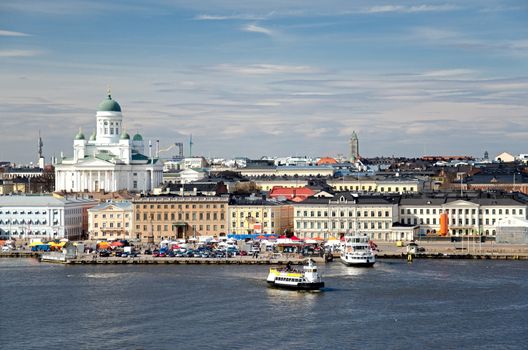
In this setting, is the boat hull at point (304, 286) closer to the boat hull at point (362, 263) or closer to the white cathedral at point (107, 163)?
the boat hull at point (362, 263)

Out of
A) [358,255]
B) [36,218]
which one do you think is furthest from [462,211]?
[36,218]

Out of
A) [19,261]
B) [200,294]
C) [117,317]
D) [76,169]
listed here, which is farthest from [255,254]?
[76,169]

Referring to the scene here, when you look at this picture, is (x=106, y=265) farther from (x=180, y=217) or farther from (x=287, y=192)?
(x=287, y=192)

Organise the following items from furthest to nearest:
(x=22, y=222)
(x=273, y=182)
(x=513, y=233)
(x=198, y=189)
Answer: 1. (x=273, y=182)
2. (x=198, y=189)
3. (x=22, y=222)
4. (x=513, y=233)

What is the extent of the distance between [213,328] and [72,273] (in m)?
16.1

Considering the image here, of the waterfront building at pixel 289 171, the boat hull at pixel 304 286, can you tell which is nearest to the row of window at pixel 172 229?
the boat hull at pixel 304 286

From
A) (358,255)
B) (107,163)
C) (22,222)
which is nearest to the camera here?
(358,255)

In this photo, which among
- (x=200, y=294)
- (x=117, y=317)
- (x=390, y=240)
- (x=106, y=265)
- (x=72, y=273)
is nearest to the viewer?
(x=117, y=317)

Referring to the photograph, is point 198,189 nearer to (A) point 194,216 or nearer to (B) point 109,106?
(A) point 194,216

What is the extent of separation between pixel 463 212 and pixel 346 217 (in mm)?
6227

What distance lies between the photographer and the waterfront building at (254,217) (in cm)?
6388

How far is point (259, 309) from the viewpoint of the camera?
122 feet

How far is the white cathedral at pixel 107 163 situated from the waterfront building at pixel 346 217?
26.8 meters

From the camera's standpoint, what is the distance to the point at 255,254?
53844mm
